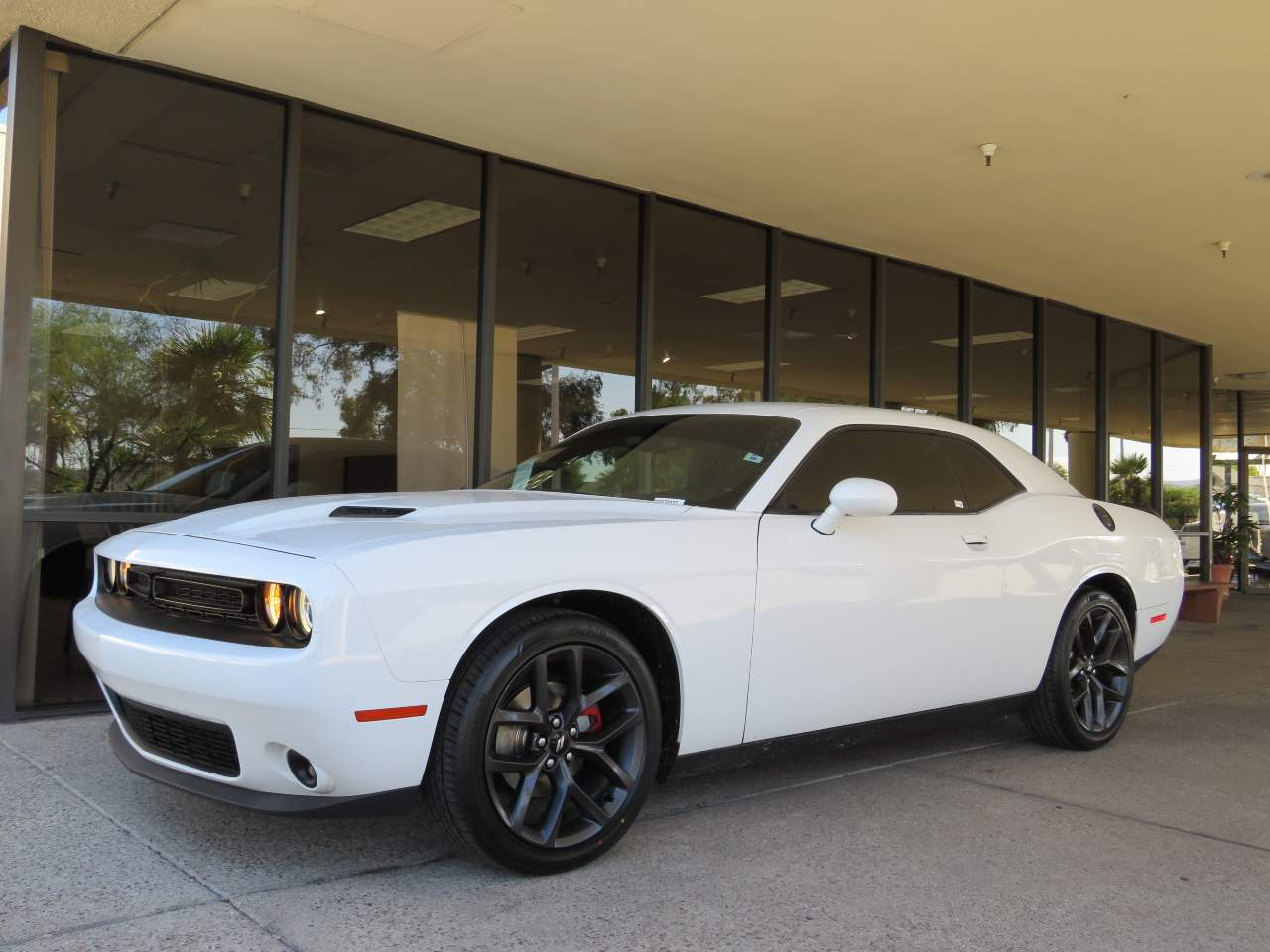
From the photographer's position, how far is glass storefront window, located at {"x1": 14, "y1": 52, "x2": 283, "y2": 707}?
216 inches

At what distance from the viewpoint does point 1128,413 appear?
13266mm

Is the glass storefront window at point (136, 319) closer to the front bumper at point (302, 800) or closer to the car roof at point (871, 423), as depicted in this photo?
the car roof at point (871, 423)

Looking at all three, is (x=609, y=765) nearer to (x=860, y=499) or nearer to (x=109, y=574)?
(x=860, y=499)

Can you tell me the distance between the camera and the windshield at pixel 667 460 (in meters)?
3.91

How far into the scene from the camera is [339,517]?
3.31 m

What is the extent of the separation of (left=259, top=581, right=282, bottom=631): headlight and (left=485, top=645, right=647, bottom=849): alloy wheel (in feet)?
2.07

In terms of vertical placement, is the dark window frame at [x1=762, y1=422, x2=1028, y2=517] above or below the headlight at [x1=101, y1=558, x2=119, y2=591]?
above

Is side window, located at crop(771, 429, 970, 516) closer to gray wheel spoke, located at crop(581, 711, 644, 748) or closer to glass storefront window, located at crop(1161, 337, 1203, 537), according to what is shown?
gray wheel spoke, located at crop(581, 711, 644, 748)

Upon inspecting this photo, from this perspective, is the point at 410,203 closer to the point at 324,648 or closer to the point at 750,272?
the point at 750,272

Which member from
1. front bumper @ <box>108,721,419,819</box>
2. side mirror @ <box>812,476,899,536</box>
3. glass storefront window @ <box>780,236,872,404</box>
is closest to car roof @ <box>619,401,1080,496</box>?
side mirror @ <box>812,476,899,536</box>

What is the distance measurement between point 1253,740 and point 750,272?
541 cm

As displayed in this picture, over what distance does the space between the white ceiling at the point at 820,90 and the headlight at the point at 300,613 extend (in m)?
3.44

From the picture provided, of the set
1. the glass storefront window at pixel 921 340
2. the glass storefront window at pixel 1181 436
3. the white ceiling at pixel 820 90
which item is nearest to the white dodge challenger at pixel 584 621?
the white ceiling at pixel 820 90

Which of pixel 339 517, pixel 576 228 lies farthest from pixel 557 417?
pixel 339 517
